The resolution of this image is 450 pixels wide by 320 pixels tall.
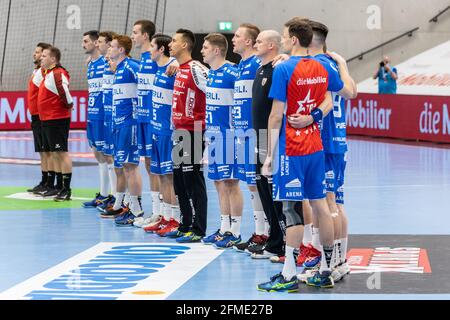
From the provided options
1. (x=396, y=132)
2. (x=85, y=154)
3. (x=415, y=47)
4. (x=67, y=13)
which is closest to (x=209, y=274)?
(x=85, y=154)

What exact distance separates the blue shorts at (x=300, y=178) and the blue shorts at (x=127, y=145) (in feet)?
15.2

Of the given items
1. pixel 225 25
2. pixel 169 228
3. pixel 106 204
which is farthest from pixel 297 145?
pixel 225 25

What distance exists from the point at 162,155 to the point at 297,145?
3576 millimetres

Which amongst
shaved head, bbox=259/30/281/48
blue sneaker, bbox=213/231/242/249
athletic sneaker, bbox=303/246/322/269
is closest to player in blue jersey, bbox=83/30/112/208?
blue sneaker, bbox=213/231/242/249

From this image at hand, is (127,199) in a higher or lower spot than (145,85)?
lower

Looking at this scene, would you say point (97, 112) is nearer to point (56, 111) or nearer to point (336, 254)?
point (56, 111)

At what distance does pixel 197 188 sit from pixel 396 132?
15075mm

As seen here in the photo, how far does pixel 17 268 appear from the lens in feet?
33.1

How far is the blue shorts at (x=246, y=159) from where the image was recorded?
10884mm

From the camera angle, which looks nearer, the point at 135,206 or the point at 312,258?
the point at 312,258

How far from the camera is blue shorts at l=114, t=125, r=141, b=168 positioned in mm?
13273

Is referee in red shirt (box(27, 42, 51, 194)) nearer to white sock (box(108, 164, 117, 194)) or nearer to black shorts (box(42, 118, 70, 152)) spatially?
black shorts (box(42, 118, 70, 152))

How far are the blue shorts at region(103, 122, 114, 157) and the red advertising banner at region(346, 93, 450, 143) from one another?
11572 mm

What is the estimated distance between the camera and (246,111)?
36.0 feet
